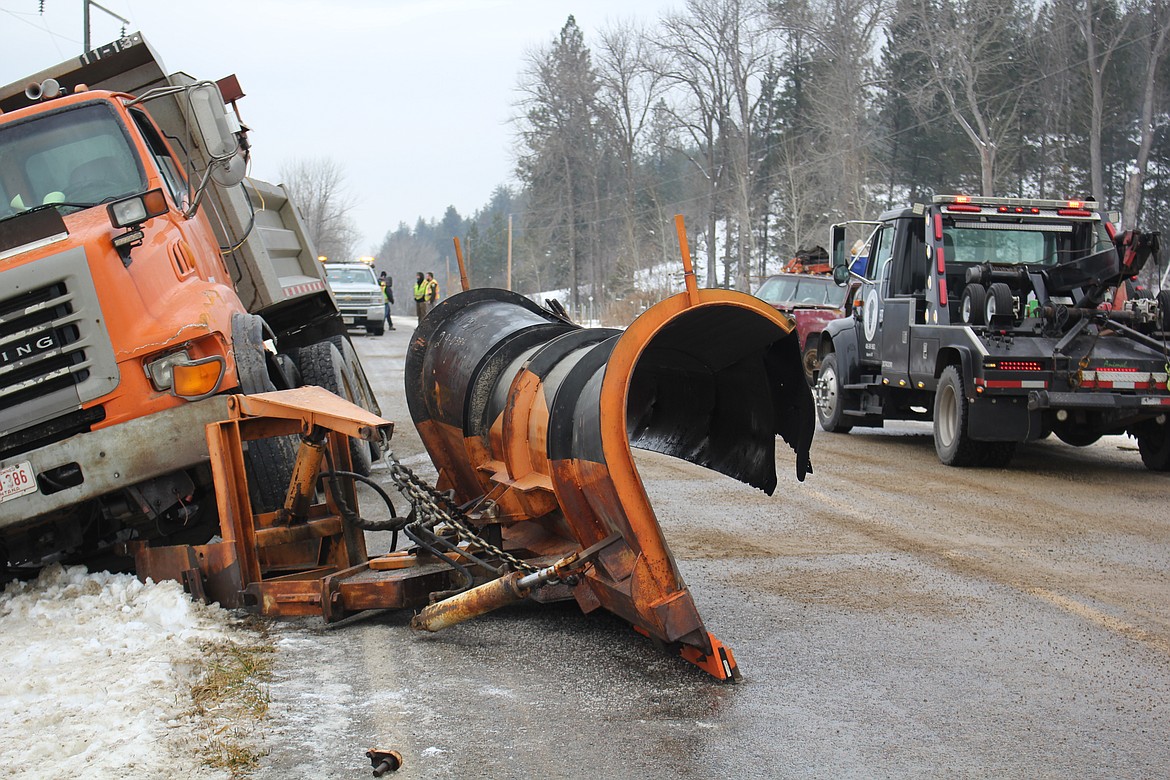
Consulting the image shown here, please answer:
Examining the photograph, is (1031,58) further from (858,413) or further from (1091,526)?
(1091,526)

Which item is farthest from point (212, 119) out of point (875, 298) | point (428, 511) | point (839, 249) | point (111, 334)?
point (839, 249)

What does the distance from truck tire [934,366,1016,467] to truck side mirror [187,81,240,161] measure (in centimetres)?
695


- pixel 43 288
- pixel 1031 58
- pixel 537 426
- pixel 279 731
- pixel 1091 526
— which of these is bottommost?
pixel 1091 526

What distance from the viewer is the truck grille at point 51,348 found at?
214 inches

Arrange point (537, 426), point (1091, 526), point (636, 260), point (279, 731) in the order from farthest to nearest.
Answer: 1. point (636, 260)
2. point (1091, 526)
3. point (537, 426)
4. point (279, 731)

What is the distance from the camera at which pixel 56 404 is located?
5527 mm

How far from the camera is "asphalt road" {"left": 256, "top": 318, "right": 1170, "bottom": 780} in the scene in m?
3.93

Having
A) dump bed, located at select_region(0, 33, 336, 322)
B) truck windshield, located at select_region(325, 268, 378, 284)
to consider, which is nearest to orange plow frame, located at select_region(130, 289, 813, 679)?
dump bed, located at select_region(0, 33, 336, 322)

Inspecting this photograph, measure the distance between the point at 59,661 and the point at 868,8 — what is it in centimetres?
4357

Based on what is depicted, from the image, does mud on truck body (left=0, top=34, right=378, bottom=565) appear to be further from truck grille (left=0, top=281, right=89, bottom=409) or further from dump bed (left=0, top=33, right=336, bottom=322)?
dump bed (left=0, top=33, right=336, bottom=322)

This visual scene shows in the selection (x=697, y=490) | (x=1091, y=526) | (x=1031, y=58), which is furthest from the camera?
(x=1031, y=58)

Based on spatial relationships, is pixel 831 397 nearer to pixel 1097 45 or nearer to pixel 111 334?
pixel 111 334

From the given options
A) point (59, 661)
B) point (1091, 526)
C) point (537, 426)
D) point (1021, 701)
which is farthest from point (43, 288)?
point (1091, 526)

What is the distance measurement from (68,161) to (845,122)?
1578 inches
